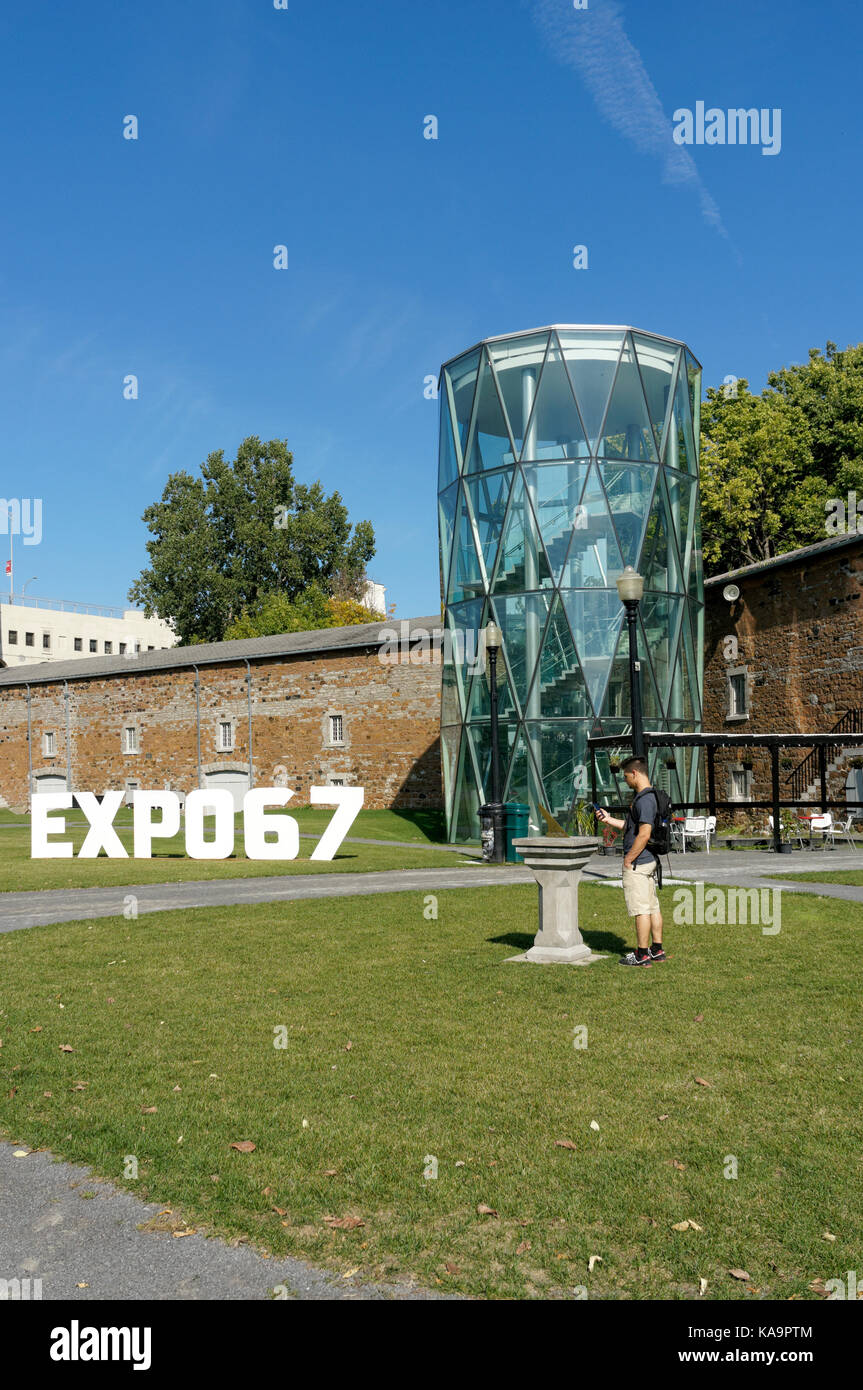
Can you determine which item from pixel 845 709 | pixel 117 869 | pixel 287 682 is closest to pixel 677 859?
pixel 845 709

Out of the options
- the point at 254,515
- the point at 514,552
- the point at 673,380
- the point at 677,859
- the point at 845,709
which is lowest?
the point at 677,859

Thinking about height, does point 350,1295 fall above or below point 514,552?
below

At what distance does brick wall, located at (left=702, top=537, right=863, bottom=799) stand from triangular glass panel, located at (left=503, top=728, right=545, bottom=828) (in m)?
7.25

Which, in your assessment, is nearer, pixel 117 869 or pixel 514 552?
pixel 117 869

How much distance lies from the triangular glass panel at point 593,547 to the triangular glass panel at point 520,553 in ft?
2.15

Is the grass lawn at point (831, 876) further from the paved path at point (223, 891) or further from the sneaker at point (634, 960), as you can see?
the sneaker at point (634, 960)

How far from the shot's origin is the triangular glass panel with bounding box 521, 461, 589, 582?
26.6 m

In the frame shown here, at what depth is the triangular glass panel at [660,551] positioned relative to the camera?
89.7ft

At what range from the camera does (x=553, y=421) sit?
89.0 ft

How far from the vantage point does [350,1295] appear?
3.48 m

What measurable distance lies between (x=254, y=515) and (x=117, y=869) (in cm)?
4880
